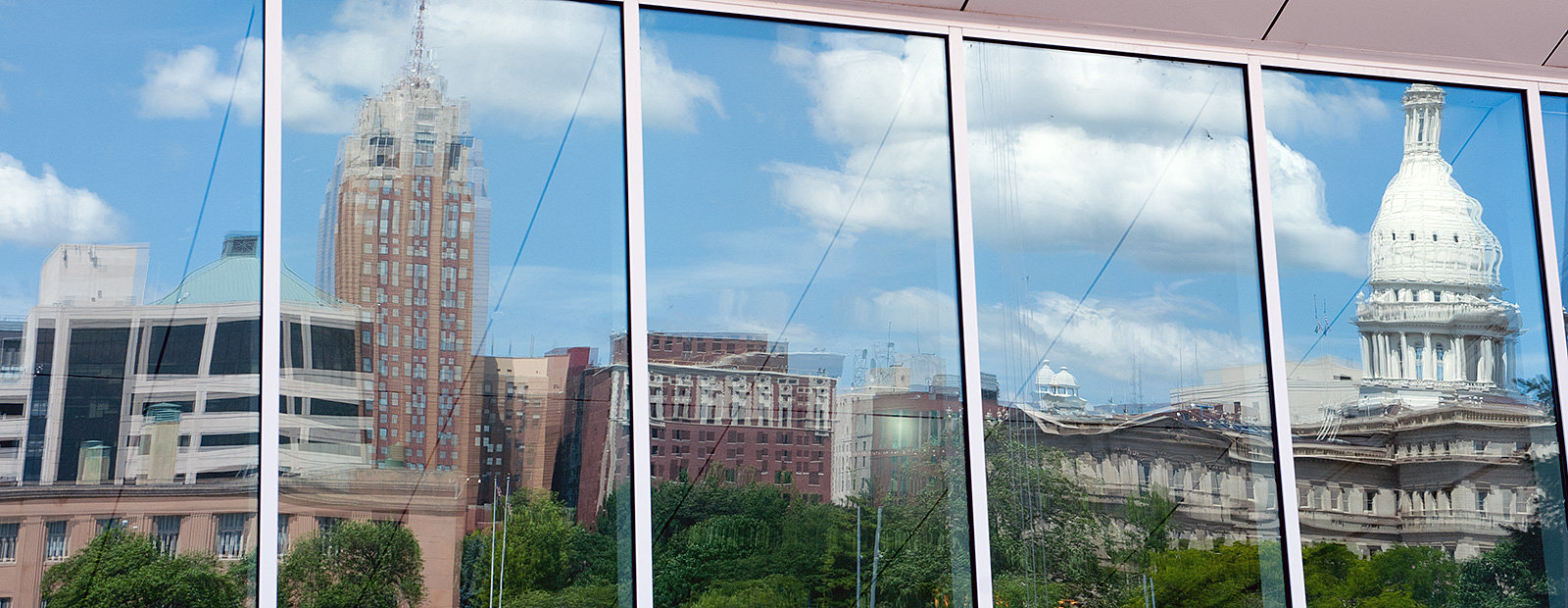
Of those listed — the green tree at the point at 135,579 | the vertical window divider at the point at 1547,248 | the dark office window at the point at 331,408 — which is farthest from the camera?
the vertical window divider at the point at 1547,248

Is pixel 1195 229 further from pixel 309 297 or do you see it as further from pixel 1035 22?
pixel 309 297

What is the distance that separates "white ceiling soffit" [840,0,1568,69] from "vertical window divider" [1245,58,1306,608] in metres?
0.27

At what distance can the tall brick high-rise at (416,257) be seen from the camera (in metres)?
4.64

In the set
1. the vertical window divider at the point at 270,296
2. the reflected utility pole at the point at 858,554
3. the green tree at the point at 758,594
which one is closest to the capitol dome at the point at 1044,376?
the reflected utility pole at the point at 858,554

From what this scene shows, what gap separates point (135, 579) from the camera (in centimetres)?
429

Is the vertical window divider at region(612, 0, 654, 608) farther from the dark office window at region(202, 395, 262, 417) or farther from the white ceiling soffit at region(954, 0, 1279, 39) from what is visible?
the white ceiling soffit at region(954, 0, 1279, 39)

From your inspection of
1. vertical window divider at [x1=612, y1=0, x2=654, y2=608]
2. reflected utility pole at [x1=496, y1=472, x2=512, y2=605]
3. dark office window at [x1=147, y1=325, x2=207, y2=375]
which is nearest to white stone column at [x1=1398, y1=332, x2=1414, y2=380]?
vertical window divider at [x1=612, y1=0, x2=654, y2=608]

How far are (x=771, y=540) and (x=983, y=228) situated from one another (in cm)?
165

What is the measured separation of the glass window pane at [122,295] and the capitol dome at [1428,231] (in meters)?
→ 5.04

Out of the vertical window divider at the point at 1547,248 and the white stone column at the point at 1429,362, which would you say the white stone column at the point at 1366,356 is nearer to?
the white stone column at the point at 1429,362

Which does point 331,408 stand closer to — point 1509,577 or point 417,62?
point 417,62

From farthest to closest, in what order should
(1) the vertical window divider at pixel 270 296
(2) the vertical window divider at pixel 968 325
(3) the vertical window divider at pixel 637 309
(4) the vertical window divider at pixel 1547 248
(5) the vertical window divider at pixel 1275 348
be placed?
(4) the vertical window divider at pixel 1547 248, (5) the vertical window divider at pixel 1275 348, (2) the vertical window divider at pixel 968 325, (3) the vertical window divider at pixel 637 309, (1) the vertical window divider at pixel 270 296

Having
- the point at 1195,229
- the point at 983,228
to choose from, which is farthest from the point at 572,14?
the point at 1195,229

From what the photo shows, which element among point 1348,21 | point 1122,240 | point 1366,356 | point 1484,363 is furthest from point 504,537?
point 1484,363
